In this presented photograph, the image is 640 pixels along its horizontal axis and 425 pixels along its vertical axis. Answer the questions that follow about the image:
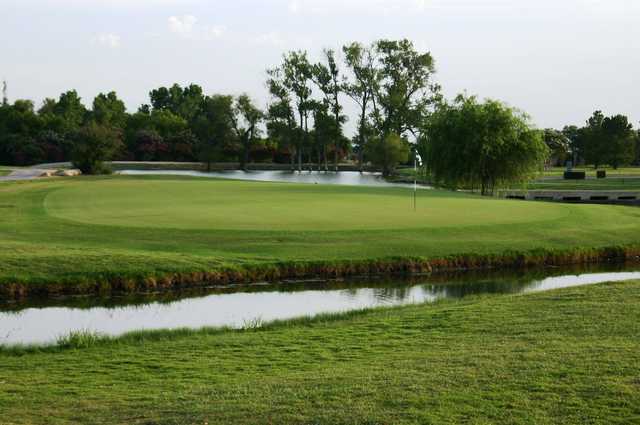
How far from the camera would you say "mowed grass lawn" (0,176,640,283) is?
2106cm

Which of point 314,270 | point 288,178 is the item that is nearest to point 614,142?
point 288,178

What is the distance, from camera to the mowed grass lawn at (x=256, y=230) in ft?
69.1

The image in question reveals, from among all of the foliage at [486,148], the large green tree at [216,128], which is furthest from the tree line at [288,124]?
the foliage at [486,148]

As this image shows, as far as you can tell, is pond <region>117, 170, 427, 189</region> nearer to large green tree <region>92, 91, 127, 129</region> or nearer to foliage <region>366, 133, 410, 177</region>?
foliage <region>366, 133, 410, 177</region>

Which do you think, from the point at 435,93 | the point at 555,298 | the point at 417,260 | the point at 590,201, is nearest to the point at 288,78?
the point at 435,93

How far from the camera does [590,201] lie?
183ft

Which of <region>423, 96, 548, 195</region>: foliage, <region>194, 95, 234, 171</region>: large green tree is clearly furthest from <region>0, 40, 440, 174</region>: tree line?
<region>423, 96, 548, 195</region>: foliage

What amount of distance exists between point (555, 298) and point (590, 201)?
42.5 meters

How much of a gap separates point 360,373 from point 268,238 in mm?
15252

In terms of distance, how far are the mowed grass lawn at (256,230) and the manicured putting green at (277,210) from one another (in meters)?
0.05

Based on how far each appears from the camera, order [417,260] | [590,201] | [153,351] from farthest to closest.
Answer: [590,201], [417,260], [153,351]

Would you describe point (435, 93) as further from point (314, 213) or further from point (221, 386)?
point (221, 386)

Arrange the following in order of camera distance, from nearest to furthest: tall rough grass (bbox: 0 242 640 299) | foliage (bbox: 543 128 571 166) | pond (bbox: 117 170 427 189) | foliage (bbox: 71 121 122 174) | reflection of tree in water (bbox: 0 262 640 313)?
reflection of tree in water (bbox: 0 262 640 313)
tall rough grass (bbox: 0 242 640 299)
foliage (bbox: 71 121 122 174)
pond (bbox: 117 170 427 189)
foliage (bbox: 543 128 571 166)

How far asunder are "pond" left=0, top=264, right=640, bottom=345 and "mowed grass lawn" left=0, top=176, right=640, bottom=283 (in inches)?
51.5
